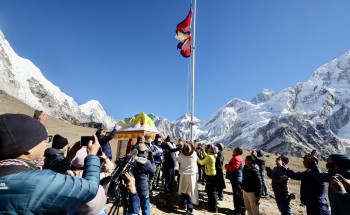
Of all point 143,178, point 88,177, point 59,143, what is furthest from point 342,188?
point 59,143

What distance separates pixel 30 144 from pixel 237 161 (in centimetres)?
819

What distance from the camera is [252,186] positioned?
24.7 feet

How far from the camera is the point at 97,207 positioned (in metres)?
3.07

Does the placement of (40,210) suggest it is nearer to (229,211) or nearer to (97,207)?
(97,207)

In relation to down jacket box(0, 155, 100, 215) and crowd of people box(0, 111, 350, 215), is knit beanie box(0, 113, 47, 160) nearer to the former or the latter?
crowd of people box(0, 111, 350, 215)

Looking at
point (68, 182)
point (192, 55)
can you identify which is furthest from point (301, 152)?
point (68, 182)

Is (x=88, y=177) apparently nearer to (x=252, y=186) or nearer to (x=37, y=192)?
(x=37, y=192)

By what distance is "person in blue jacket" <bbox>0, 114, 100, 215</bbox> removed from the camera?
164 cm

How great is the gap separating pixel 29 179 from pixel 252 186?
22.9 ft

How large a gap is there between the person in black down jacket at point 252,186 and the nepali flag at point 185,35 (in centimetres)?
902

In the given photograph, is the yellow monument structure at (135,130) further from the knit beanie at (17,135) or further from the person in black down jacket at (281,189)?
the knit beanie at (17,135)

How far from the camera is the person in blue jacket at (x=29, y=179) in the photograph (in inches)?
64.6

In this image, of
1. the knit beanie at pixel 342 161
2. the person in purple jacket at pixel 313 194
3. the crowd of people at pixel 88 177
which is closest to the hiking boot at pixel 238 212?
the crowd of people at pixel 88 177

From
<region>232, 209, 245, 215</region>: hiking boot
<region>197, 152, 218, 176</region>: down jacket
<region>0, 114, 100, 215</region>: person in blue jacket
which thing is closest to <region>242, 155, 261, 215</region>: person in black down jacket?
<region>232, 209, 245, 215</region>: hiking boot
